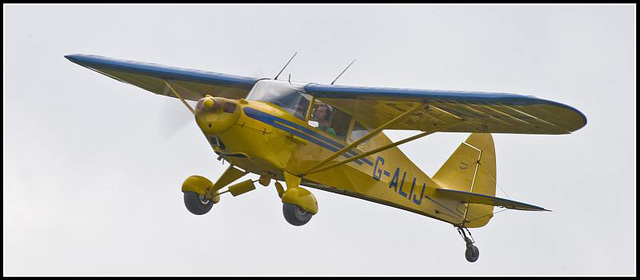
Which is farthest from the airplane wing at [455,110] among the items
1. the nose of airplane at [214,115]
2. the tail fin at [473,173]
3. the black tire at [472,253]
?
the black tire at [472,253]

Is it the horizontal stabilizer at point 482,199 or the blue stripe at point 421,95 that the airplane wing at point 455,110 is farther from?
the horizontal stabilizer at point 482,199

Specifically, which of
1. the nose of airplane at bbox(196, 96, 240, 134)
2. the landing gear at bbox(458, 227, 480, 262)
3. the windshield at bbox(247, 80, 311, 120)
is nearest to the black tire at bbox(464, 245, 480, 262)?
the landing gear at bbox(458, 227, 480, 262)

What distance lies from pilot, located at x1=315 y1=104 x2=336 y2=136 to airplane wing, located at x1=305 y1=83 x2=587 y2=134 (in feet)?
0.47

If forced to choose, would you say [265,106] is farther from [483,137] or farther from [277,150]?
[483,137]

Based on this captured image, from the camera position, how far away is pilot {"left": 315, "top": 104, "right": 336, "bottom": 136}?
19203 millimetres

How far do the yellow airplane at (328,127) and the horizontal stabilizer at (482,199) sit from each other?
21mm

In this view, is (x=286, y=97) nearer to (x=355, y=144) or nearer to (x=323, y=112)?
(x=323, y=112)

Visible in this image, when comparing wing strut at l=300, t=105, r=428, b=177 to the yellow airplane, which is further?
wing strut at l=300, t=105, r=428, b=177

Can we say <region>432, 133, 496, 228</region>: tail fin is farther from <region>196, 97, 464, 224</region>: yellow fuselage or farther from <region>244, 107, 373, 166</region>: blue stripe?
<region>244, 107, 373, 166</region>: blue stripe

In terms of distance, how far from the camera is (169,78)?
21.2 m

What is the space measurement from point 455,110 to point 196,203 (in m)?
4.30

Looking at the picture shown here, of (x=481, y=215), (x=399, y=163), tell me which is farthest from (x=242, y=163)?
(x=481, y=215)

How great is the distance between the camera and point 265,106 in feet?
60.6

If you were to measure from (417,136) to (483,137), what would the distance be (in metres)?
5.80
